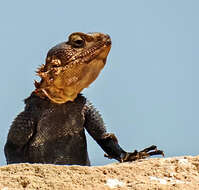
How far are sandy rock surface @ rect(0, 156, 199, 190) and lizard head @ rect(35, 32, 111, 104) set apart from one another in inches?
51.5

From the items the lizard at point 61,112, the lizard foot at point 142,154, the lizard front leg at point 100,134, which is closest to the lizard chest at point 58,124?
the lizard at point 61,112

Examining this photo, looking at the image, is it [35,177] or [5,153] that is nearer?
[35,177]

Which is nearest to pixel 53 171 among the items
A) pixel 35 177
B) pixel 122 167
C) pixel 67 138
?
pixel 35 177

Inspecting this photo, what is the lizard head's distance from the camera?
4113mm

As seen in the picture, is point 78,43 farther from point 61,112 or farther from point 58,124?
point 58,124

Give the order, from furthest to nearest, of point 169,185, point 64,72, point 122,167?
point 64,72
point 122,167
point 169,185

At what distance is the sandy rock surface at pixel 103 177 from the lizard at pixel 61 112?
101cm

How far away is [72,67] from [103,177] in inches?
59.3

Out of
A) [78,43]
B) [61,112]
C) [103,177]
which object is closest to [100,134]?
[61,112]

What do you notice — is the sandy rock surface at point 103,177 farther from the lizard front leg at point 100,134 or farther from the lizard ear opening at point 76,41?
the lizard ear opening at point 76,41

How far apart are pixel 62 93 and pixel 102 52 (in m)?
0.54

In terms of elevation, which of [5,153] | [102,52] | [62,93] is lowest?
[5,153]

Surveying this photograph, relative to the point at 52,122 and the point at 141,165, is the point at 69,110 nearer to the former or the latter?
the point at 52,122

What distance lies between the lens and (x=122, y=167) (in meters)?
3.00
